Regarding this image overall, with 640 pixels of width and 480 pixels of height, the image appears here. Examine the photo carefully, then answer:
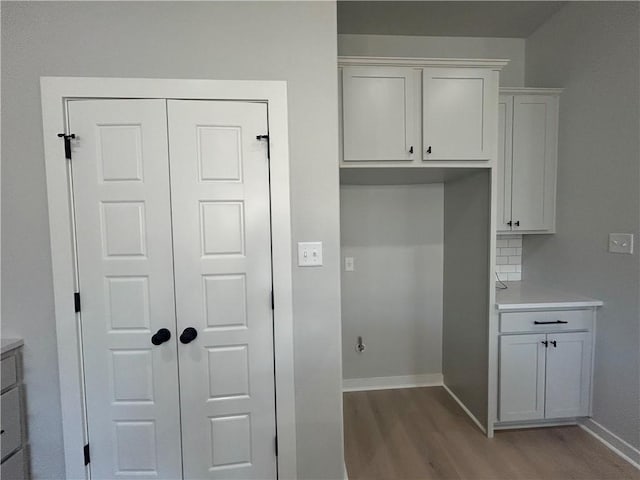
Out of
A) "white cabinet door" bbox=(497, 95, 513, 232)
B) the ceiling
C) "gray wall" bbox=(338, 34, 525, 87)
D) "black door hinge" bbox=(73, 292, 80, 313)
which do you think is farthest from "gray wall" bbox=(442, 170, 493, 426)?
"black door hinge" bbox=(73, 292, 80, 313)

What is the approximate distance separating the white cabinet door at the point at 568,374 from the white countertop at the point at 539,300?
0.22 metres

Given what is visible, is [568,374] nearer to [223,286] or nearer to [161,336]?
[223,286]

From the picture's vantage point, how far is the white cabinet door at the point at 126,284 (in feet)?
4.42

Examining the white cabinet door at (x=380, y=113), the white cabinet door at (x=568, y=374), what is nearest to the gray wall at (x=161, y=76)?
the white cabinet door at (x=380, y=113)

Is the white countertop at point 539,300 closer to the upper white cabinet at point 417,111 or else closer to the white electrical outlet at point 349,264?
the upper white cabinet at point 417,111

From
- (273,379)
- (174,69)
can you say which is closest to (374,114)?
(174,69)

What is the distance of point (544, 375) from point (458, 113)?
1909mm

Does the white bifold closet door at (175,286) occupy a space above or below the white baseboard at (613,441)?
above

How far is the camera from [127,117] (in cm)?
134

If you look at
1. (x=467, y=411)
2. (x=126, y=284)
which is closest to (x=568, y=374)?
(x=467, y=411)

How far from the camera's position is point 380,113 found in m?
1.79

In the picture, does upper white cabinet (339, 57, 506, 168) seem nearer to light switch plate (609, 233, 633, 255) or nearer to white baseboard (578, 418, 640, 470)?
light switch plate (609, 233, 633, 255)

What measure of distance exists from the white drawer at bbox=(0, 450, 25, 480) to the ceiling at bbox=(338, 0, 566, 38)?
3.26 m

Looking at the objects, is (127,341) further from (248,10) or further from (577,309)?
(577,309)
